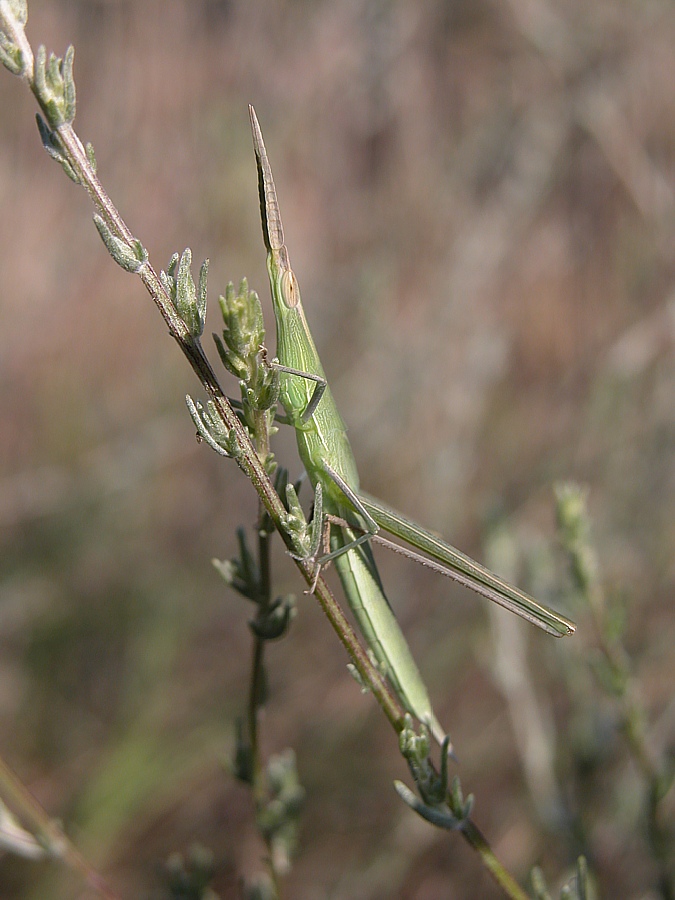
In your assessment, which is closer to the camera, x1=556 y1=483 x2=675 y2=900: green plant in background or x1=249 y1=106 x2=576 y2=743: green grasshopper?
x1=249 y1=106 x2=576 y2=743: green grasshopper

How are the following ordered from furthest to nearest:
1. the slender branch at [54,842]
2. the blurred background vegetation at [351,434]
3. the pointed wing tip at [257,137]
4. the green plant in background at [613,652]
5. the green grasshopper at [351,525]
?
the blurred background vegetation at [351,434], the green plant in background at [613,652], the green grasshopper at [351,525], the slender branch at [54,842], the pointed wing tip at [257,137]

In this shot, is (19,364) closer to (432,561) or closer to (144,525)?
(144,525)

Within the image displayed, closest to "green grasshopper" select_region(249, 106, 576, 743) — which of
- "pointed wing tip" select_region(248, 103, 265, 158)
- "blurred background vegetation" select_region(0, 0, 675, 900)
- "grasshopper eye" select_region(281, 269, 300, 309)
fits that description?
"grasshopper eye" select_region(281, 269, 300, 309)

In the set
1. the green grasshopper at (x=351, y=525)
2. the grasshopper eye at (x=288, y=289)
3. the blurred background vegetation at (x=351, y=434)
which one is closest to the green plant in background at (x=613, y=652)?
the green grasshopper at (x=351, y=525)

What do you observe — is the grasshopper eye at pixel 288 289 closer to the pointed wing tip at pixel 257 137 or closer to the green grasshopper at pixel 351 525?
the green grasshopper at pixel 351 525

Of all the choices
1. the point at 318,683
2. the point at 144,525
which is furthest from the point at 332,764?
the point at 144,525

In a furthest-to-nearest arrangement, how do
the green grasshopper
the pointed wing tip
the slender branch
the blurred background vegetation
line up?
the blurred background vegetation < the green grasshopper < the slender branch < the pointed wing tip

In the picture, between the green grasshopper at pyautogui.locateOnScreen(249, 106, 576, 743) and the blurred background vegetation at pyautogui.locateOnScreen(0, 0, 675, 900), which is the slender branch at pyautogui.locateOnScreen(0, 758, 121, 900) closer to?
the green grasshopper at pyautogui.locateOnScreen(249, 106, 576, 743)
